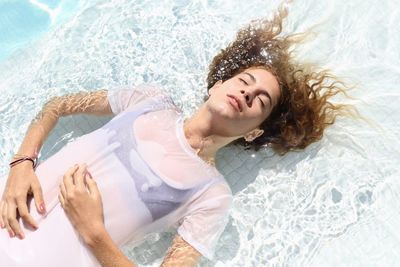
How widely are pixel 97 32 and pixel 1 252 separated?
177 centimetres

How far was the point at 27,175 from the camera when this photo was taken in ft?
9.36

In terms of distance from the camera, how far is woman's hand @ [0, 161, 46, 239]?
270 centimetres

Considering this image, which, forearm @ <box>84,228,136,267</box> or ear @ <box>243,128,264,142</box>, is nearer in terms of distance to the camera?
forearm @ <box>84,228,136,267</box>

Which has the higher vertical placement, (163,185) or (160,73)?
(160,73)

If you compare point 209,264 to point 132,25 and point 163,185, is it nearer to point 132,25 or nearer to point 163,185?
point 163,185

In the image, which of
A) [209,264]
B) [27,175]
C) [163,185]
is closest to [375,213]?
[209,264]

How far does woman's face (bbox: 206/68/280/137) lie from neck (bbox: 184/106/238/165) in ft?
0.14

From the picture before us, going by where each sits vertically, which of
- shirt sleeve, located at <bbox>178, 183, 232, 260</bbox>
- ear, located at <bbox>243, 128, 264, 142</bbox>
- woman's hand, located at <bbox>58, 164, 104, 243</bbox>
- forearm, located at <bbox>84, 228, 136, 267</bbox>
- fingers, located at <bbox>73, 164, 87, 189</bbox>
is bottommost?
shirt sleeve, located at <bbox>178, 183, 232, 260</bbox>

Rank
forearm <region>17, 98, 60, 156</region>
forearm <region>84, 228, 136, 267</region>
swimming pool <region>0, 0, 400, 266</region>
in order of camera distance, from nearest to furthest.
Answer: forearm <region>84, 228, 136, 267</region> → forearm <region>17, 98, 60, 156</region> → swimming pool <region>0, 0, 400, 266</region>

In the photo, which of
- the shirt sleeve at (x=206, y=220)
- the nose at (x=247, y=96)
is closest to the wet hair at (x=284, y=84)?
the nose at (x=247, y=96)

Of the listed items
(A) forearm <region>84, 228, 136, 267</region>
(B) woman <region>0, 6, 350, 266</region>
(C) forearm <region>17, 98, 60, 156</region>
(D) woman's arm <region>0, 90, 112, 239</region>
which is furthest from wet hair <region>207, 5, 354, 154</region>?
(A) forearm <region>84, 228, 136, 267</region>

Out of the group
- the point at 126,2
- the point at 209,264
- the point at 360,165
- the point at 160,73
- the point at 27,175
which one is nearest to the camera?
the point at 27,175

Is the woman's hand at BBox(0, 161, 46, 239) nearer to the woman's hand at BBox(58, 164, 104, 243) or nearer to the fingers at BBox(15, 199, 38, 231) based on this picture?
the fingers at BBox(15, 199, 38, 231)

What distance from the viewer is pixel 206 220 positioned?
2.93 meters
